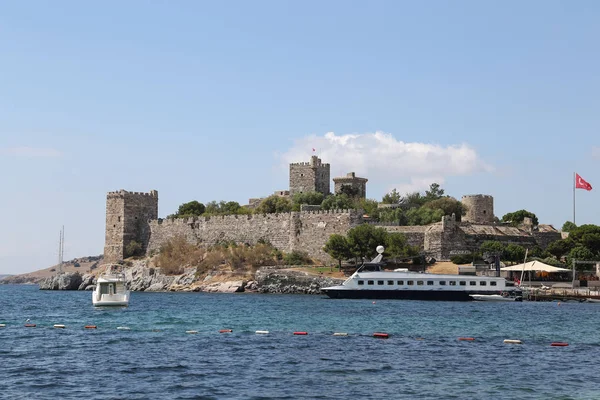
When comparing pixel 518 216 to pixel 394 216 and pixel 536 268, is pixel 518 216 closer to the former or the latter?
pixel 394 216

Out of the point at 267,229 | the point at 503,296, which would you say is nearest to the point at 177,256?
the point at 267,229

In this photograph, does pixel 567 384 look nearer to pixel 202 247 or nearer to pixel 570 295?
pixel 570 295

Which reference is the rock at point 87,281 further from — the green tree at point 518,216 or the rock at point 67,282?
the green tree at point 518,216

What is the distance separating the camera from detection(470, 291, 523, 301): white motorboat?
185 ft

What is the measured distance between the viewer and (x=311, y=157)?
91.0 metres

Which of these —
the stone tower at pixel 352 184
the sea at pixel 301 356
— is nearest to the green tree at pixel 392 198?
the stone tower at pixel 352 184

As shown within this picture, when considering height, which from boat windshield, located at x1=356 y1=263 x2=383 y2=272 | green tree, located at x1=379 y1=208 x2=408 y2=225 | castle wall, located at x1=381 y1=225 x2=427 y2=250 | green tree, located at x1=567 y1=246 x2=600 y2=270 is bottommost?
boat windshield, located at x1=356 y1=263 x2=383 y2=272

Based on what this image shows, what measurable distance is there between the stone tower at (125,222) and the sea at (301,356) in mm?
44024

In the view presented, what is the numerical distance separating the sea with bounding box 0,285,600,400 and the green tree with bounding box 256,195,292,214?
4145 centimetres

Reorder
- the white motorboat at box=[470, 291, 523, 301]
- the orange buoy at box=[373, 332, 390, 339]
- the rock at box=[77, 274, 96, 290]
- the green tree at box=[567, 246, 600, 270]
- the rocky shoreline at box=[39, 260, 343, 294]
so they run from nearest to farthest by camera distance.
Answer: the orange buoy at box=[373, 332, 390, 339], the white motorboat at box=[470, 291, 523, 301], the rocky shoreline at box=[39, 260, 343, 294], the green tree at box=[567, 246, 600, 270], the rock at box=[77, 274, 96, 290]

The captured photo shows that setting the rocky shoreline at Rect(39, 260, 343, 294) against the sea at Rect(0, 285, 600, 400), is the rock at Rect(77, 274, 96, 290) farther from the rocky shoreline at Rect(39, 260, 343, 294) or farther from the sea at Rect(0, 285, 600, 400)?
the sea at Rect(0, 285, 600, 400)

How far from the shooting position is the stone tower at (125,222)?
89.4 m

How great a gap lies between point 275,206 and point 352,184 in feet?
29.6

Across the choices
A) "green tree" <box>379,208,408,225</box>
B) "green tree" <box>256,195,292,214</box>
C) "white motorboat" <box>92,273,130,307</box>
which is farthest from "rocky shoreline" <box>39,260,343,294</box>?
"white motorboat" <box>92,273,130,307</box>
